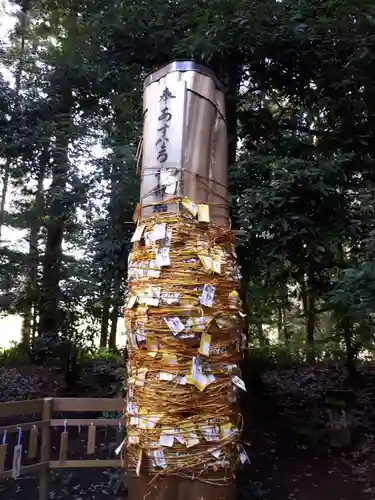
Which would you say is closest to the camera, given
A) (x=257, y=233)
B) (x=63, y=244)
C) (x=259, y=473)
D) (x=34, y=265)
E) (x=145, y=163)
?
(x=145, y=163)

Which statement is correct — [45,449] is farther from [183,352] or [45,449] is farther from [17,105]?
[17,105]

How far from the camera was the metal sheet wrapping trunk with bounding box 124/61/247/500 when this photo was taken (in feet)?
5.92

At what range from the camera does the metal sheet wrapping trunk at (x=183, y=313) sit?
5.92 ft

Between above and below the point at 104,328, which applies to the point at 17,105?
above

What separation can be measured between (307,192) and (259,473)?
2.76 metres

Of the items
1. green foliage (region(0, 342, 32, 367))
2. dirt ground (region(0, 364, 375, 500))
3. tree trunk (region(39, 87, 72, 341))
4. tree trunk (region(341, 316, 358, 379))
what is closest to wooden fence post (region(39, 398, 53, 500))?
dirt ground (region(0, 364, 375, 500))

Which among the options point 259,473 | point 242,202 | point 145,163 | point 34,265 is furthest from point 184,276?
point 34,265

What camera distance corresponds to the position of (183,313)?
1.83 metres

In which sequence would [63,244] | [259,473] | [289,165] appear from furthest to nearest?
[63,244]
[259,473]
[289,165]

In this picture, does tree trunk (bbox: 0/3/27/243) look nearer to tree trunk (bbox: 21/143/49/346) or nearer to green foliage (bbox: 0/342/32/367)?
tree trunk (bbox: 21/143/49/346)

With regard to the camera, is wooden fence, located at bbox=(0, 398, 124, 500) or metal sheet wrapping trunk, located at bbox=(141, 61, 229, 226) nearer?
metal sheet wrapping trunk, located at bbox=(141, 61, 229, 226)

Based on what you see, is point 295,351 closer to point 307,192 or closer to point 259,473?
point 259,473

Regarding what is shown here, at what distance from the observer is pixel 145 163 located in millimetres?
2113

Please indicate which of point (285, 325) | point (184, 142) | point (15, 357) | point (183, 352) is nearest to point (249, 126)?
point (184, 142)
